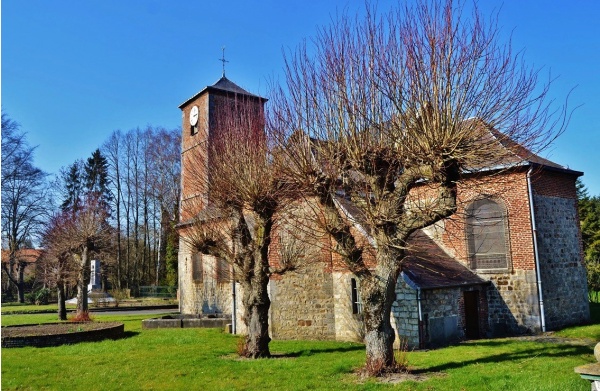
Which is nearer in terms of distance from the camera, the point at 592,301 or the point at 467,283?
the point at 467,283

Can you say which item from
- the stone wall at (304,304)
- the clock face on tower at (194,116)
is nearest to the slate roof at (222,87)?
the clock face on tower at (194,116)

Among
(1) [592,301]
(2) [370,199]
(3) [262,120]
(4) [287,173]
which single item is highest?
(3) [262,120]

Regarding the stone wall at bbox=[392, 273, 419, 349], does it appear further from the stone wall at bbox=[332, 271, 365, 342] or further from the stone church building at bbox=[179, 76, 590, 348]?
the stone wall at bbox=[332, 271, 365, 342]

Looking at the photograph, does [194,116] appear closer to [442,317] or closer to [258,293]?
[258,293]

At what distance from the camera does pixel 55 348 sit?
12281 millimetres

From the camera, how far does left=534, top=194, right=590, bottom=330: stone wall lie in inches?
576

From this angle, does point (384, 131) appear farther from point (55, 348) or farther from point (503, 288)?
point (55, 348)

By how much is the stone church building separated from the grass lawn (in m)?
1.06

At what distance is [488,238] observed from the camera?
15062 millimetres

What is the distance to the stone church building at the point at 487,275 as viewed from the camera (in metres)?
13.4

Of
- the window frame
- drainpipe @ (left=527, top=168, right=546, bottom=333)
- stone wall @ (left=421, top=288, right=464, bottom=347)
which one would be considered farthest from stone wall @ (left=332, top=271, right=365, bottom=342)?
drainpipe @ (left=527, top=168, right=546, bottom=333)

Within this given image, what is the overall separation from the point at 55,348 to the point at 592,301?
2266 centimetres

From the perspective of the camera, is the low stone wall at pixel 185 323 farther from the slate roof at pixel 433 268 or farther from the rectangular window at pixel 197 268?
the slate roof at pixel 433 268

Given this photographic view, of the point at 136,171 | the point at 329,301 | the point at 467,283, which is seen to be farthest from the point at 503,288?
the point at 136,171
